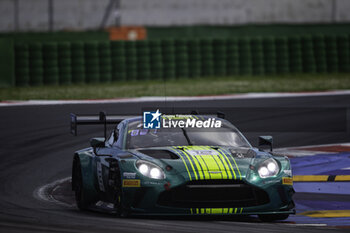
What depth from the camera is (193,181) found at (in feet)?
25.2

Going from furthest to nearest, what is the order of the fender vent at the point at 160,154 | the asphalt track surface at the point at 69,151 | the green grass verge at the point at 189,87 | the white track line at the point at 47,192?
the green grass verge at the point at 189,87 < the white track line at the point at 47,192 < the fender vent at the point at 160,154 < the asphalt track surface at the point at 69,151

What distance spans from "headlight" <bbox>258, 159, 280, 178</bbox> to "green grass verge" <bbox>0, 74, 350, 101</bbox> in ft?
49.6

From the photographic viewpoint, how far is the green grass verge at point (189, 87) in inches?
934

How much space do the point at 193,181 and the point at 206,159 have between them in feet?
1.28

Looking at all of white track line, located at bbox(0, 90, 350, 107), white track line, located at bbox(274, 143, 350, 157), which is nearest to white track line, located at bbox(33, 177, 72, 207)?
white track line, located at bbox(274, 143, 350, 157)

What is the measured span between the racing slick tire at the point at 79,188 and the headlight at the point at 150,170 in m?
1.40

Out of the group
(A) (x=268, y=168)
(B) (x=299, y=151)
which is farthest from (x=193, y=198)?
(B) (x=299, y=151)

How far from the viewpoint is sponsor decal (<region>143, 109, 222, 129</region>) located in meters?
8.93

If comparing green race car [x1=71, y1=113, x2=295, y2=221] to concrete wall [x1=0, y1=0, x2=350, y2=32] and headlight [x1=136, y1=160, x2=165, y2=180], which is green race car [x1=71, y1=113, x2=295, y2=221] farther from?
concrete wall [x1=0, y1=0, x2=350, y2=32]

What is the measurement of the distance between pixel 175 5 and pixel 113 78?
28.9ft

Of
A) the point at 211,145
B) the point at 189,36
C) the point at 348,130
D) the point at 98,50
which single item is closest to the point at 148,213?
the point at 211,145

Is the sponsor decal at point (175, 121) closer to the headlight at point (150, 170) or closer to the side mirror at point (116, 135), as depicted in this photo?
the side mirror at point (116, 135)

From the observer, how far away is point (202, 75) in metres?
28.9

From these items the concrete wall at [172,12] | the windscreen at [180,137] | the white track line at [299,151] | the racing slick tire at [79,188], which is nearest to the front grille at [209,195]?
the windscreen at [180,137]
